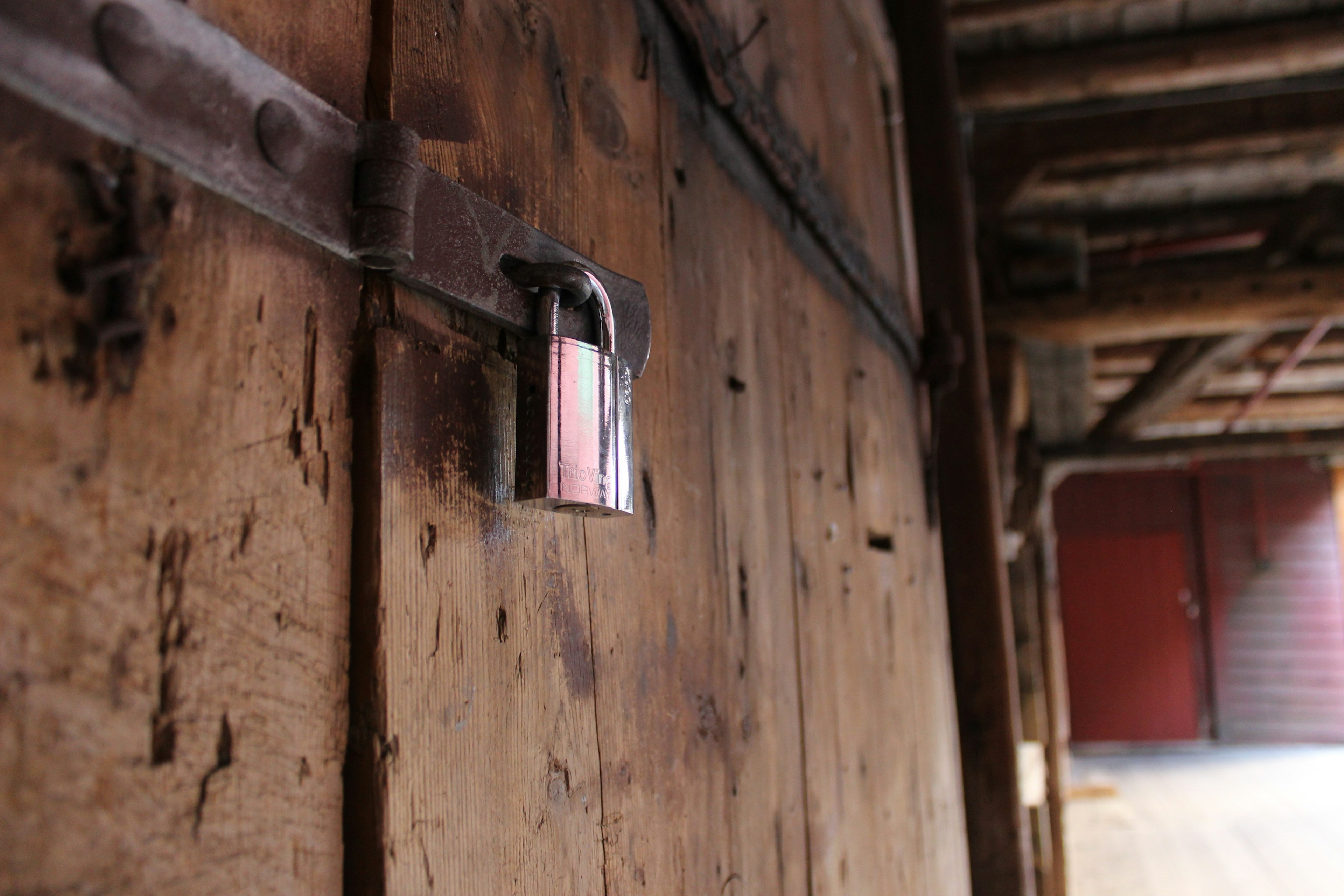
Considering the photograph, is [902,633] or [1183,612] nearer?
[902,633]

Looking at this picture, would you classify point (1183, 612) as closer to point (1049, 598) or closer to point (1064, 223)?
point (1049, 598)

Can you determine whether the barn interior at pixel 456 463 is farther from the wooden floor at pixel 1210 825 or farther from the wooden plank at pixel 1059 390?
the wooden floor at pixel 1210 825

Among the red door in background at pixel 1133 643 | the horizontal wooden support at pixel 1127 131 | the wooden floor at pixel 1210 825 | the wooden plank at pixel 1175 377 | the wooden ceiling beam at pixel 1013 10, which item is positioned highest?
the wooden ceiling beam at pixel 1013 10

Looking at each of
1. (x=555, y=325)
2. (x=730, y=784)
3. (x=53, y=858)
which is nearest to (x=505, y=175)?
(x=555, y=325)

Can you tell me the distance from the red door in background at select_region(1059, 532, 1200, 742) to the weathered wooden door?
9.58m

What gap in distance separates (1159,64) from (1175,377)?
202cm

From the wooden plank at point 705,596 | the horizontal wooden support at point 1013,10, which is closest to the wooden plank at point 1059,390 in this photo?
the horizontal wooden support at point 1013,10

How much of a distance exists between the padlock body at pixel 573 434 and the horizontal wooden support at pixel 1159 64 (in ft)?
10.6

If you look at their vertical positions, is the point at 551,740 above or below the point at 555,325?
below

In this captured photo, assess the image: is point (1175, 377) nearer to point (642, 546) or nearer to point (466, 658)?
point (642, 546)

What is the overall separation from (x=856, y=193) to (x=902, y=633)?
76cm

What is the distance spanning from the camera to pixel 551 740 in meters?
0.52

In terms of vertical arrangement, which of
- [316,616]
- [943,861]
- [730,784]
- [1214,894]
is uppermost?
[316,616]

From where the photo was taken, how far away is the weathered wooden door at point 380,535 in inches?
11.9
